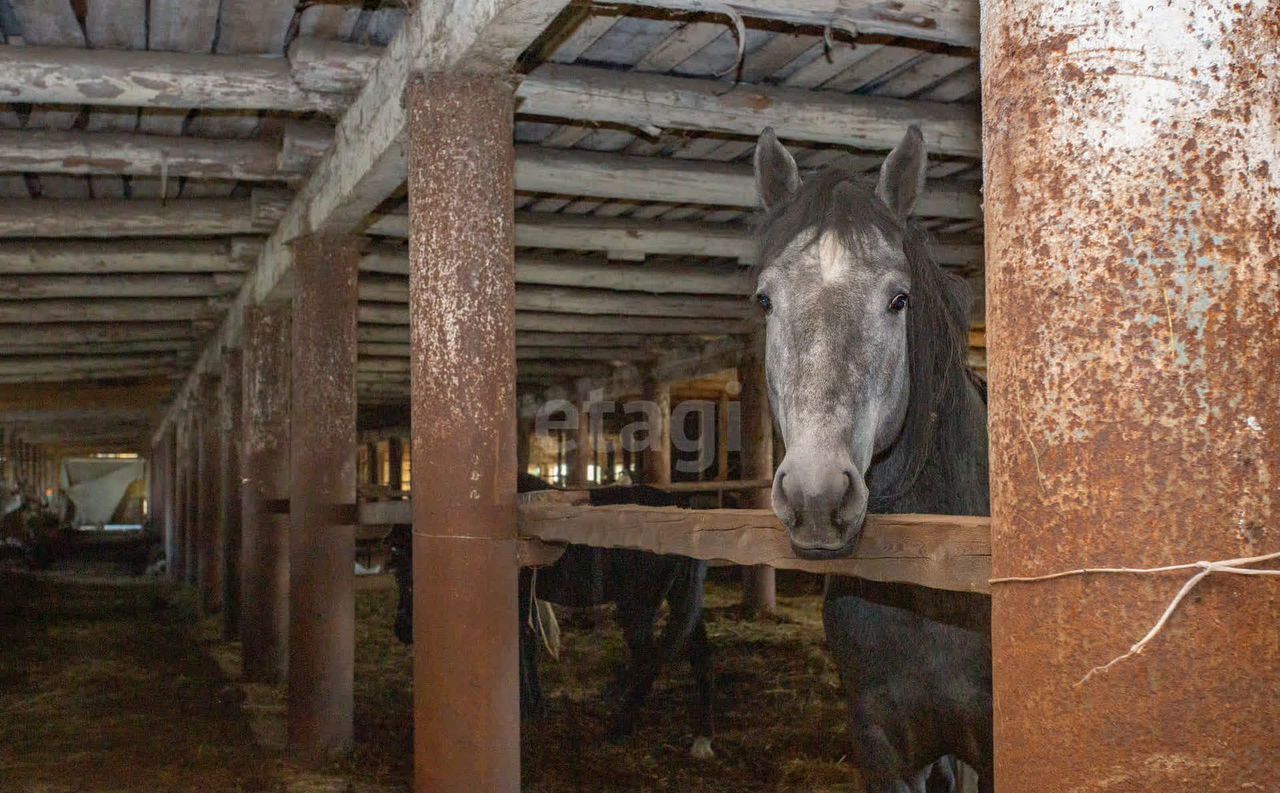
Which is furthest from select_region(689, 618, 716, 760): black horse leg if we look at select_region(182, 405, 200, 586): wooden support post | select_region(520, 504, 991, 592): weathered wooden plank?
select_region(182, 405, 200, 586): wooden support post

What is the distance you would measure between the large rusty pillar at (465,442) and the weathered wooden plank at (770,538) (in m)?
0.28

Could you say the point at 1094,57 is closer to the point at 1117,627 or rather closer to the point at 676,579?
the point at 1117,627

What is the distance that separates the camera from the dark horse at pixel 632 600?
716 centimetres

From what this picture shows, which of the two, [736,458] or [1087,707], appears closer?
[1087,707]

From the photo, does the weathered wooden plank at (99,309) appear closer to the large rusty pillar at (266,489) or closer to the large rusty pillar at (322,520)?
the large rusty pillar at (266,489)

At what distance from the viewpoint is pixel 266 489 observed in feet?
28.9

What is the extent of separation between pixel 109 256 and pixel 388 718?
13.7ft

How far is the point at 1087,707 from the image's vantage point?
4.20 feet

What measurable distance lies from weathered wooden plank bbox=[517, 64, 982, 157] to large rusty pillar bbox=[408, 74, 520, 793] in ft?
3.38

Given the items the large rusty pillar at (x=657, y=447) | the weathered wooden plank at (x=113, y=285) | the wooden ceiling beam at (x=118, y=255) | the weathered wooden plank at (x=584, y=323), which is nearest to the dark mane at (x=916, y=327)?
the wooden ceiling beam at (x=118, y=255)

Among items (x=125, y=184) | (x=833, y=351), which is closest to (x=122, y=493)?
(x=125, y=184)

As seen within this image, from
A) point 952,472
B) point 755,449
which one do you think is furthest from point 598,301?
point 952,472

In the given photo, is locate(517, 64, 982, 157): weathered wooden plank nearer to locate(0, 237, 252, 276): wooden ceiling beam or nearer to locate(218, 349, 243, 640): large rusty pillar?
locate(0, 237, 252, 276): wooden ceiling beam

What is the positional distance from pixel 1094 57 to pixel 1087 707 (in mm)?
784
